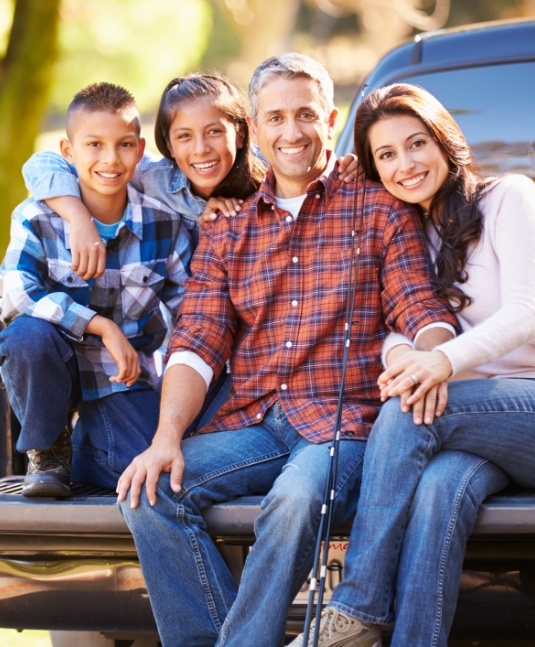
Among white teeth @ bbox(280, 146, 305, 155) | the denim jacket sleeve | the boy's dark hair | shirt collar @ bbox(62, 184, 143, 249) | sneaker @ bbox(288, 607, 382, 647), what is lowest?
sneaker @ bbox(288, 607, 382, 647)

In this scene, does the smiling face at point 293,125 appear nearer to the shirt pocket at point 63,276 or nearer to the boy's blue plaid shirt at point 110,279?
the boy's blue plaid shirt at point 110,279

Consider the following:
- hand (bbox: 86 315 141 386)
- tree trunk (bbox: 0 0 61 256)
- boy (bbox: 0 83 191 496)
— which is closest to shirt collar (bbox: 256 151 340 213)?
boy (bbox: 0 83 191 496)

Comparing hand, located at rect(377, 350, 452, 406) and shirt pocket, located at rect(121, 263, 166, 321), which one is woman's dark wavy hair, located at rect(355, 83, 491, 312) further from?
shirt pocket, located at rect(121, 263, 166, 321)

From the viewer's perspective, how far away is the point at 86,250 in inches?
146

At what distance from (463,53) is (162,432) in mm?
2201

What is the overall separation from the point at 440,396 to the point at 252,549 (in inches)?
26.7

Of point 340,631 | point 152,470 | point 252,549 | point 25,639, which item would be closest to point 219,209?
point 152,470

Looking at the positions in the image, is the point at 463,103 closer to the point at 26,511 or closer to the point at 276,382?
the point at 276,382

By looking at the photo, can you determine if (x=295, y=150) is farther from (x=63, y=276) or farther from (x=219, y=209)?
(x=63, y=276)

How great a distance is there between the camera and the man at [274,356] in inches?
127

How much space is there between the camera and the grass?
5.00 m

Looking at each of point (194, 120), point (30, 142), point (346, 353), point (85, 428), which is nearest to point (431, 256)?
point (346, 353)

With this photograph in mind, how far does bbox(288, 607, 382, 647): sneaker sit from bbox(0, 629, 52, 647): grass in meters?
2.27

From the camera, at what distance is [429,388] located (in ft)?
10.5
